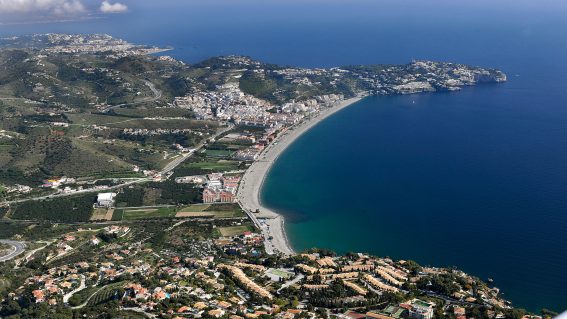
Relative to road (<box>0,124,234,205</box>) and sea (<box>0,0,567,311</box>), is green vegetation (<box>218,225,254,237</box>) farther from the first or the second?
road (<box>0,124,234,205</box>)

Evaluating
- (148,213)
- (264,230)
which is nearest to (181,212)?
(148,213)

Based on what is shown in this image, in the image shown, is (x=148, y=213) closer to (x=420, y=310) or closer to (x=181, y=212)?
(x=181, y=212)

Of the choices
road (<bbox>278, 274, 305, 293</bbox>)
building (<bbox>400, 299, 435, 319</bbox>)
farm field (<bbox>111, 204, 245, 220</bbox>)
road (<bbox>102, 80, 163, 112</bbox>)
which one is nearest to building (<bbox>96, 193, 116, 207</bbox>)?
farm field (<bbox>111, 204, 245, 220</bbox>)

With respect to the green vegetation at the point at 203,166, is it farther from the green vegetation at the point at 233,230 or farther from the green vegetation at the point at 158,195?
the green vegetation at the point at 233,230

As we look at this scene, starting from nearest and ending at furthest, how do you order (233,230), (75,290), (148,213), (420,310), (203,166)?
(420,310)
(75,290)
(233,230)
(148,213)
(203,166)

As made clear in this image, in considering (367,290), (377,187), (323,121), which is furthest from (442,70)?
(367,290)
